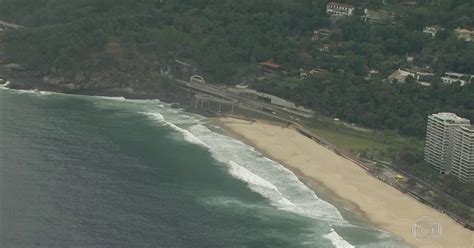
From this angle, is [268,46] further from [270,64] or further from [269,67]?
[269,67]

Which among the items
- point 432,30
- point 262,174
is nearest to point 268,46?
point 432,30

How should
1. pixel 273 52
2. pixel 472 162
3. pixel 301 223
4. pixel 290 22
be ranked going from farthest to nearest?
pixel 290 22 < pixel 273 52 < pixel 472 162 < pixel 301 223

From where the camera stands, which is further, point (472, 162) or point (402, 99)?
point (402, 99)

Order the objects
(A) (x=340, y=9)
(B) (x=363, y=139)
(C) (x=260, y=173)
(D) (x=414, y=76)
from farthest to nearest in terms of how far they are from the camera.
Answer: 1. (A) (x=340, y=9)
2. (D) (x=414, y=76)
3. (B) (x=363, y=139)
4. (C) (x=260, y=173)

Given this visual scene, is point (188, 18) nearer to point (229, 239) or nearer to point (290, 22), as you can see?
point (290, 22)

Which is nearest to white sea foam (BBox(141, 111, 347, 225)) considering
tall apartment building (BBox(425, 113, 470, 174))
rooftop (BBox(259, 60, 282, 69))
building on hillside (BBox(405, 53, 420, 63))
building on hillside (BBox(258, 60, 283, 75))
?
tall apartment building (BBox(425, 113, 470, 174))

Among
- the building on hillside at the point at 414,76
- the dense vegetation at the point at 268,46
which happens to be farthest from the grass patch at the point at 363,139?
the building on hillside at the point at 414,76

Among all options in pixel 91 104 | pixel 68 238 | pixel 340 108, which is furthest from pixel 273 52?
pixel 68 238
